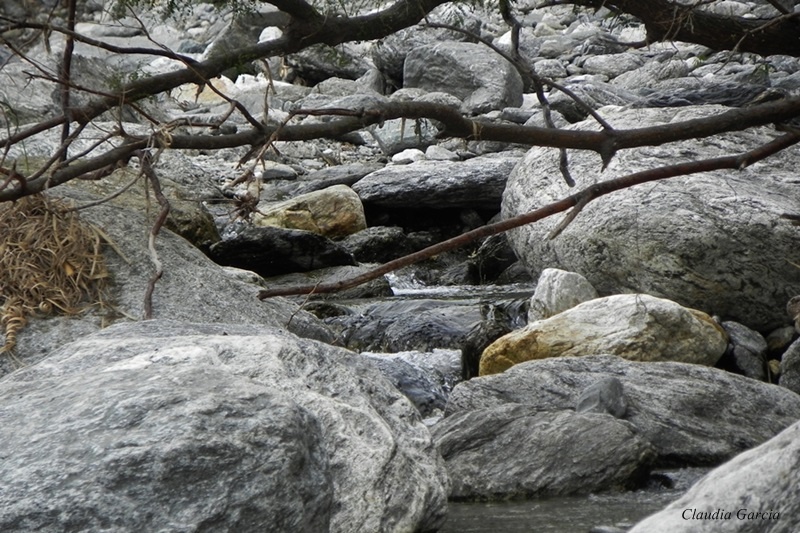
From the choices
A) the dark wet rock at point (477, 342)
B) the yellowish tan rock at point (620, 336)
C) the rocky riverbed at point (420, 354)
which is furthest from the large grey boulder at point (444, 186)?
the yellowish tan rock at point (620, 336)

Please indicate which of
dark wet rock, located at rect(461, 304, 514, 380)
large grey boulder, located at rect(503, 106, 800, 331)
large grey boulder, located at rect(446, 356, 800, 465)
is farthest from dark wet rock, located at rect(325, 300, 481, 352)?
large grey boulder, located at rect(446, 356, 800, 465)

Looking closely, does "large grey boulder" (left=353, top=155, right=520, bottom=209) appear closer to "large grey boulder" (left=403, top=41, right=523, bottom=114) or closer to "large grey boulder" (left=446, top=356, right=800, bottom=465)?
"large grey boulder" (left=403, top=41, right=523, bottom=114)

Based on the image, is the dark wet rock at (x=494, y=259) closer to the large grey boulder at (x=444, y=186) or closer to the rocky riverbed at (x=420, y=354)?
the rocky riverbed at (x=420, y=354)

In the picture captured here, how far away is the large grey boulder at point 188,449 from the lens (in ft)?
8.52

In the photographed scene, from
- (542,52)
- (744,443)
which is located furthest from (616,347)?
(542,52)

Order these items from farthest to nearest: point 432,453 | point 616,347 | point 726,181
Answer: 1. point 726,181
2. point 616,347
3. point 432,453

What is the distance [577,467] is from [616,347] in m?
2.05

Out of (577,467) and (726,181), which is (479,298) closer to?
(726,181)

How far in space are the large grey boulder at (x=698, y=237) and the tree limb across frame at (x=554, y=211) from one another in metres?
2.99

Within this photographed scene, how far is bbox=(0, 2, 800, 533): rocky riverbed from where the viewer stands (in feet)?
8.81

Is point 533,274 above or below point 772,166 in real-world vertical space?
below

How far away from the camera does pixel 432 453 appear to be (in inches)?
152

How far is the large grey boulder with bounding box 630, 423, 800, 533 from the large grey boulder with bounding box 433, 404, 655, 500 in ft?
7.71

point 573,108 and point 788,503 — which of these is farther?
point 573,108
